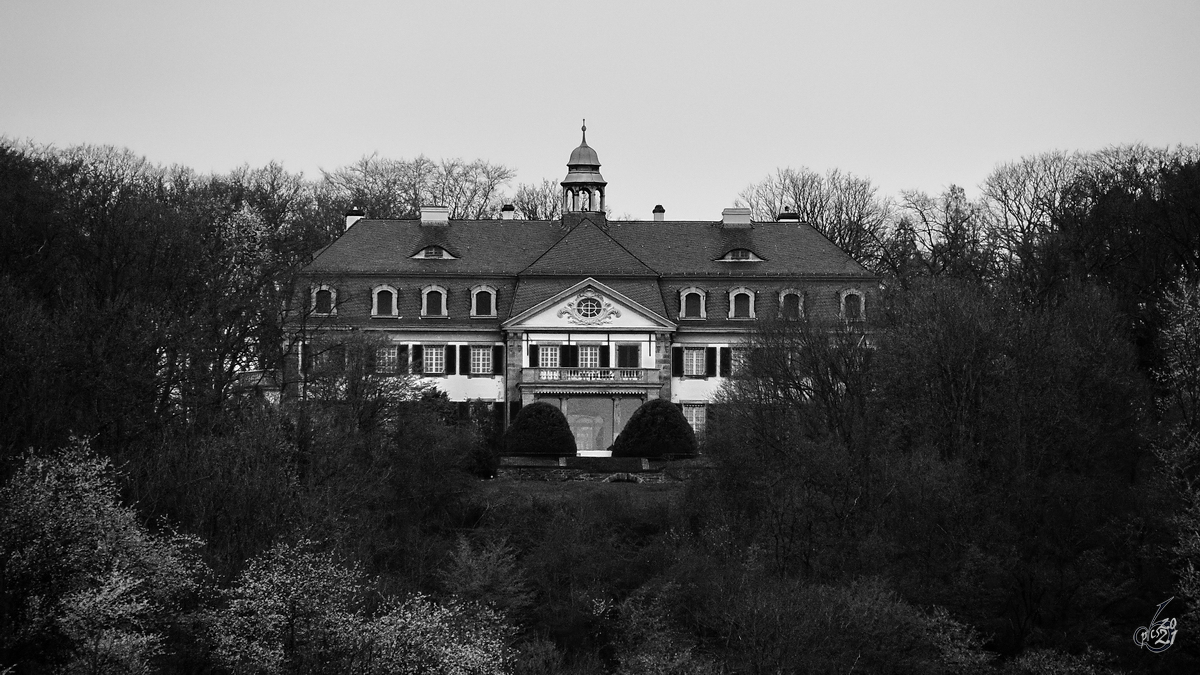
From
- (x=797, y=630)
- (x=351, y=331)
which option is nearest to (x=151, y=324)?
(x=351, y=331)

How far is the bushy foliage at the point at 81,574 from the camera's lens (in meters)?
36.2

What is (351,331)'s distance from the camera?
60.1 m

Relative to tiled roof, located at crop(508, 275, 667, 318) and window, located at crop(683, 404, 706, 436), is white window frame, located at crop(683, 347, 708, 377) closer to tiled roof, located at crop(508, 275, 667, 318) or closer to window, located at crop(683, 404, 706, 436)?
window, located at crop(683, 404, 706, 436)

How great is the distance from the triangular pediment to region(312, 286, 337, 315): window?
248 inches

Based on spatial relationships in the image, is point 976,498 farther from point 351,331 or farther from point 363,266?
point 363,266

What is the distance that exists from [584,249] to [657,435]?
12.1 metres

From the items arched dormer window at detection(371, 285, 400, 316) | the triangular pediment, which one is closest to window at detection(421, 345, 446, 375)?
arched dormer window at detection(371, 285, 400, 316)

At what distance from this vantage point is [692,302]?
69.8 m

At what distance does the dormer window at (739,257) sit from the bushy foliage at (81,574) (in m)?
34.0

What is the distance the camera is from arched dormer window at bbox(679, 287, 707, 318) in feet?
228

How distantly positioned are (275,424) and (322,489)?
2370 millimetres

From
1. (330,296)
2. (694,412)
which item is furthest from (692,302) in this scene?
(330,296)

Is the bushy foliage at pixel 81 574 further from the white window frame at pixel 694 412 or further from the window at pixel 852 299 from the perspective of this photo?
the window at pixel 852 299

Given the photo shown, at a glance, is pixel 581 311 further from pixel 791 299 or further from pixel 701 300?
pixel 791 299
